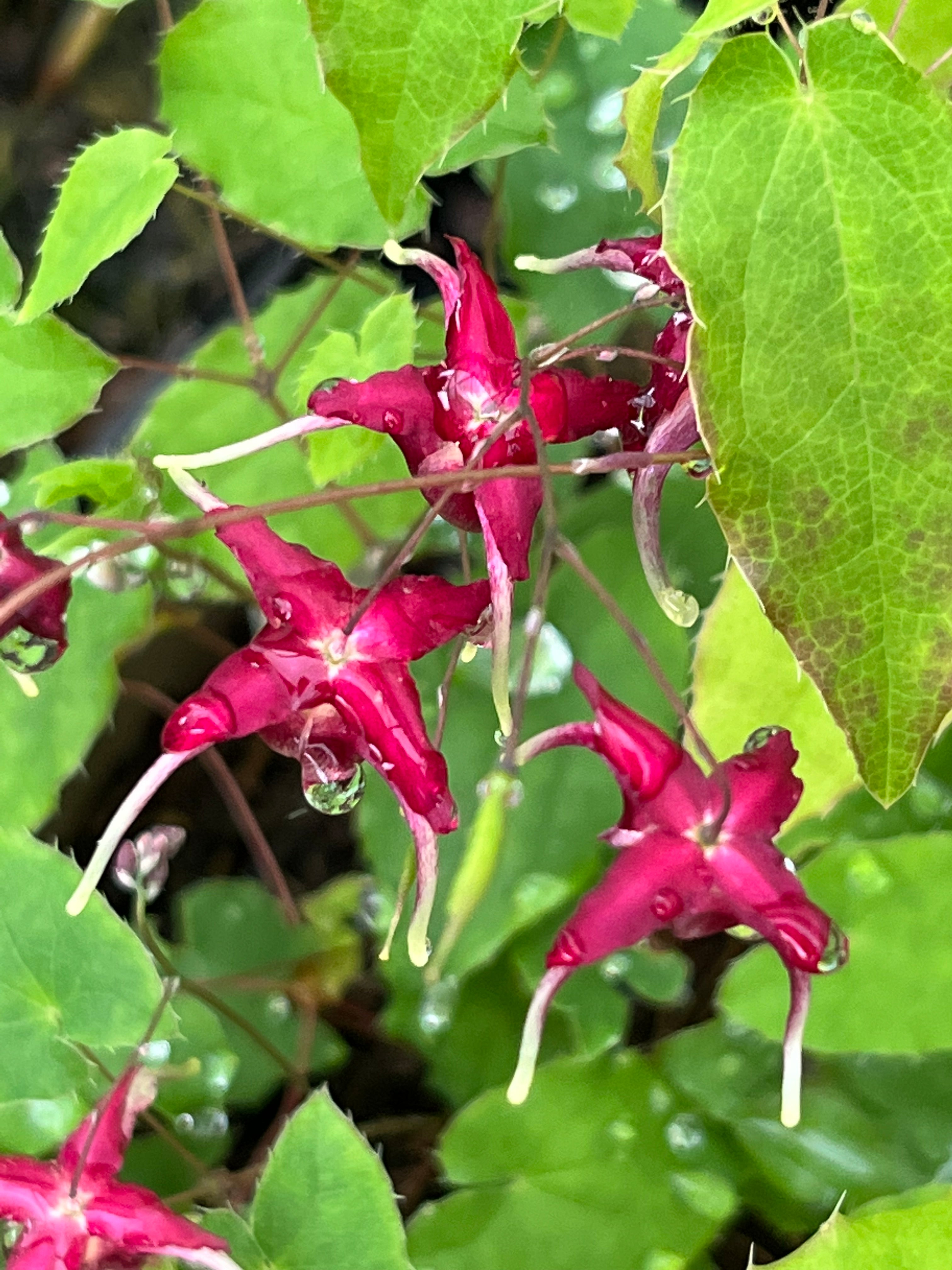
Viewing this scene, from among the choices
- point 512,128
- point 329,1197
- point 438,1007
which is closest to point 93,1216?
point 329,1197

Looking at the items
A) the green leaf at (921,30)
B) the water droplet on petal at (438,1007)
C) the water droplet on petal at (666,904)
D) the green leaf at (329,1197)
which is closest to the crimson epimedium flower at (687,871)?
the water droplet on petal at (666,904)

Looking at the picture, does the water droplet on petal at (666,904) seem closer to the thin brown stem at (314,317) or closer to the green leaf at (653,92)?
the green leaf at (653,92)

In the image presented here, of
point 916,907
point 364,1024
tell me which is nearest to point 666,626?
point 916,907

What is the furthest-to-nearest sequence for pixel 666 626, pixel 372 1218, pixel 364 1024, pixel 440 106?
pixel 364 1024
pixel 666 626
pixel 372 1218
pixel 440 106

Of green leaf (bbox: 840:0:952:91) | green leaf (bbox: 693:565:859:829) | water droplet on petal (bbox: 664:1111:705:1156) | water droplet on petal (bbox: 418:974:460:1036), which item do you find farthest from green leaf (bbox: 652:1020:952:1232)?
green leaf (bbox: 840:0:952:91)

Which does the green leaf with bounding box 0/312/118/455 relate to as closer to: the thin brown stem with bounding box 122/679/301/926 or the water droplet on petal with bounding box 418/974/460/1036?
the thin brown stem with bounding box 122/679/301/926

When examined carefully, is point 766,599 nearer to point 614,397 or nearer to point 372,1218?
point 614,397
